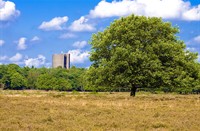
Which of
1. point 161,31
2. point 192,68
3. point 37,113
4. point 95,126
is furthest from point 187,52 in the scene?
point 95,126

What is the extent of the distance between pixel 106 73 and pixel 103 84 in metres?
3.04

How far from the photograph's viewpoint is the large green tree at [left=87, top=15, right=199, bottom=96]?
5631 centimetres

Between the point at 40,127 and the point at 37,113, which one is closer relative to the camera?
the point at 40,127

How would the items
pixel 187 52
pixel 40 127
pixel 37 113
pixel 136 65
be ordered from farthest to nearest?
pixel 187 52
pixel 136 65
pixel 37 113
pixel 40 127

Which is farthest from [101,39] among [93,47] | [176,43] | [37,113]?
[37,113]

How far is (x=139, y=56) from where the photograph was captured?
5512 centimetres

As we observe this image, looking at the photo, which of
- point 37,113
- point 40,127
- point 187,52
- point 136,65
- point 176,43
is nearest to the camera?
point 40,127

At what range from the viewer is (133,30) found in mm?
59094

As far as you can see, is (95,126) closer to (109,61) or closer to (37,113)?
(37,113)

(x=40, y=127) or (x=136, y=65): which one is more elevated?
(x=136, y=65)

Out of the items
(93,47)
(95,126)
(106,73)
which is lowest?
(95,126)

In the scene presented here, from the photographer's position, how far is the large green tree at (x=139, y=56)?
5631 cm

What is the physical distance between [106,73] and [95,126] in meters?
37.4

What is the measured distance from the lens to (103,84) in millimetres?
60688
